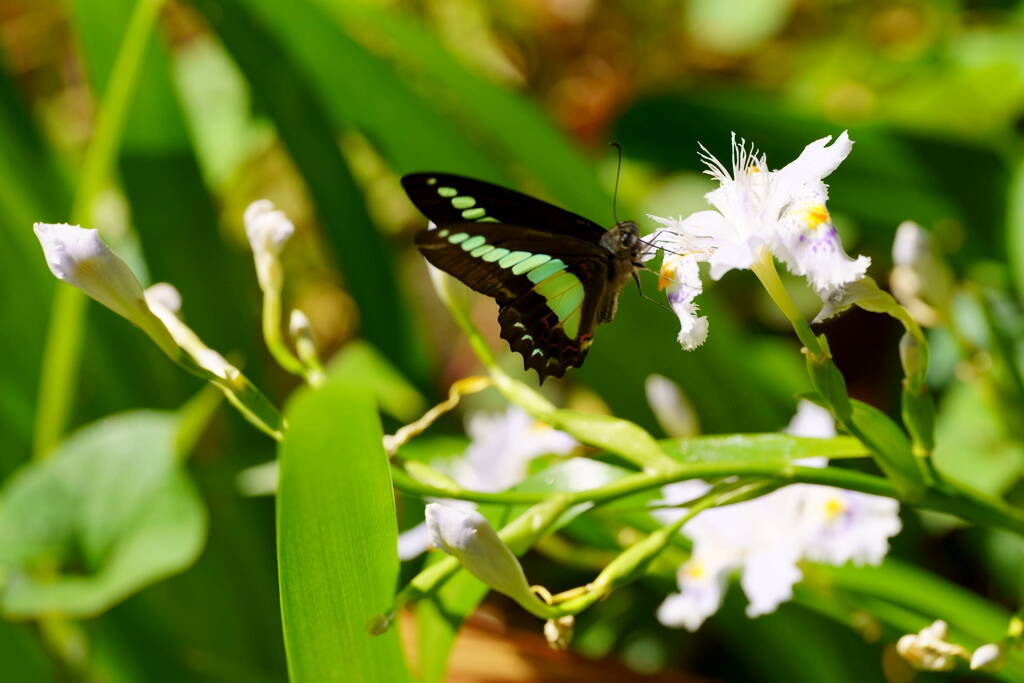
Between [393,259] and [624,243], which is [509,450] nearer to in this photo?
[624,243]

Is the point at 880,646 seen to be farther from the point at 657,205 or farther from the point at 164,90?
the point at 164,90

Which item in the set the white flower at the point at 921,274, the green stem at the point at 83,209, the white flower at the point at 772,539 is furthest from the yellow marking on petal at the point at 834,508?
the green stem at the point at 83,209

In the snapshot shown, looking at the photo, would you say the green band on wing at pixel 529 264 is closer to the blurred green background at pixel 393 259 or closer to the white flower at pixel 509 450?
the white flower at pixel 509 450

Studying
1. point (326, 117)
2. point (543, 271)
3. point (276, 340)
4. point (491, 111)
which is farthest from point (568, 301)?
point (326, 117)

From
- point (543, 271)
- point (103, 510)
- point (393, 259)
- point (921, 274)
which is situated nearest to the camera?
point (543, 271)

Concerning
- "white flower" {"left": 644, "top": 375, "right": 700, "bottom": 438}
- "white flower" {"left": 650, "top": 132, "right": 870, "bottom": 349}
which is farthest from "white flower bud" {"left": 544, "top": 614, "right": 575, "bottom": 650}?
"white flower" {"left": 644, "top": 375, "right": 700, "bottom": 438}

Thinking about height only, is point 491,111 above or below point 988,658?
above
